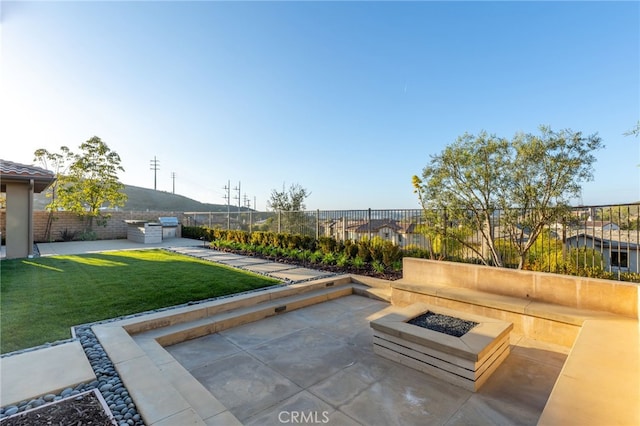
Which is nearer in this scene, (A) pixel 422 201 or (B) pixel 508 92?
(A) pixel 422 201

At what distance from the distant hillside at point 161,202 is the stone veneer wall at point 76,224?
3687 centimetres

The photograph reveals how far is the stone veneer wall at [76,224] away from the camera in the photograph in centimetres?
1357

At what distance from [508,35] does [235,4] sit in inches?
252

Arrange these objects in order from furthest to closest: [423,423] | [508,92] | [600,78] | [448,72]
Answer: [448,72] → [508,92] → [600,78] → [423,423]

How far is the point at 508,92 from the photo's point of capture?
7.54m

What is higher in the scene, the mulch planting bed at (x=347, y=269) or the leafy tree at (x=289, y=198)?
the leafy tree at (x=289, y=198)

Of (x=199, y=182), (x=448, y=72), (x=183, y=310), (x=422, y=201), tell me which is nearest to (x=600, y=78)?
(x=448, y=72)

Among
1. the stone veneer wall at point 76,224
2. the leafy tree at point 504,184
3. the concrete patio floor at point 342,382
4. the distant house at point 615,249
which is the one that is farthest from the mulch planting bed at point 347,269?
the stone veneer wall at point 76,224

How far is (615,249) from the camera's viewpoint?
4.57 meters

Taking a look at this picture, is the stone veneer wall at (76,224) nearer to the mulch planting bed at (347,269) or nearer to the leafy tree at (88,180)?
the leafy tree at (88,180)

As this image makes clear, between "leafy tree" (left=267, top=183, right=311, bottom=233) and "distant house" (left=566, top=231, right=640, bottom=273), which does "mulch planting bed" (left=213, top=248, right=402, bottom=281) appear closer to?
"distant house" (left=566, top=231, right=640, bottom=273)

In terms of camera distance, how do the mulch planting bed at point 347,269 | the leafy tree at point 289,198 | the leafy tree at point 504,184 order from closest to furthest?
the leafy tree at point 504,184
the mulch planting bed at point 347,269
the leafy tree at point 289,198

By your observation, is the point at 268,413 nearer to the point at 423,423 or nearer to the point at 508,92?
the point at 423,423

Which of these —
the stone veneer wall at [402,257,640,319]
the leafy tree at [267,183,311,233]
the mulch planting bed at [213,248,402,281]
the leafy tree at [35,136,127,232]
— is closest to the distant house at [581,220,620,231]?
the stone veneer wall at [402,257,640,319]
